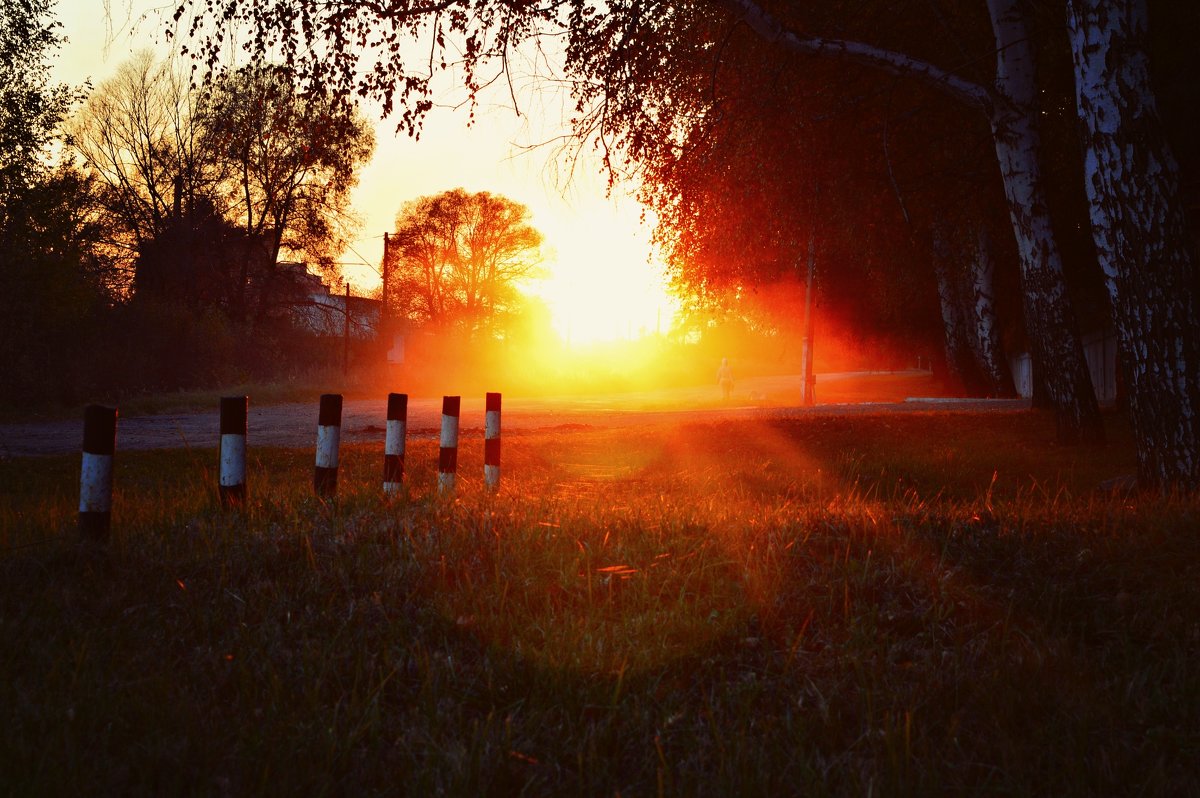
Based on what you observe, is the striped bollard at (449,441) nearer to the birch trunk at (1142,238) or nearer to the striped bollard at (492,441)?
the striped bollard at (492,441)

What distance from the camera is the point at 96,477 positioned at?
14.8 feet

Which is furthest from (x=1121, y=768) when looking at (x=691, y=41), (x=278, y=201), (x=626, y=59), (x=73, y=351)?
(x=278, y=201)

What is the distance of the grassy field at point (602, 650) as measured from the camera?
8.29 feet

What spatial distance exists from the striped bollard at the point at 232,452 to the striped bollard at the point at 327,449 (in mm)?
681

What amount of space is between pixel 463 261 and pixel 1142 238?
50.3 meters

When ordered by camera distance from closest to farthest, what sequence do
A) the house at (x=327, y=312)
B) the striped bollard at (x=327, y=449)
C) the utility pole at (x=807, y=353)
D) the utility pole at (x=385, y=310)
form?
the striped bollard at (x=327, y=449) < the utility pole at (x=807, y=353) < the house at (x=327, y=312) < the utility pole at (x=385, y=310)

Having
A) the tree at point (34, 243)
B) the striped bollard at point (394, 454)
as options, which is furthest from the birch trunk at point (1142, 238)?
the tree at point (34, 243)

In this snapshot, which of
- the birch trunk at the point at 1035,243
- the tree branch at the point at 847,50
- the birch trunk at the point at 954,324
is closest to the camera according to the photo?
the tree branch at the point at 847,50

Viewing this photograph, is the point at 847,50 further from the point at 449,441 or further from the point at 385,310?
the point at 385,310

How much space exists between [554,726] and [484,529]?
1.68m

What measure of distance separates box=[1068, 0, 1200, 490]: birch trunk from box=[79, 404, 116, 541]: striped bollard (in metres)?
7.25

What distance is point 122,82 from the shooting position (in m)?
33.2

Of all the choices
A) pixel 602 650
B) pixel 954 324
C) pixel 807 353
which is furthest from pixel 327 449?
pixel 807 353

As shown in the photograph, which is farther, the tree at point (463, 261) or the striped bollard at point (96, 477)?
the tree at point (463, 261)
